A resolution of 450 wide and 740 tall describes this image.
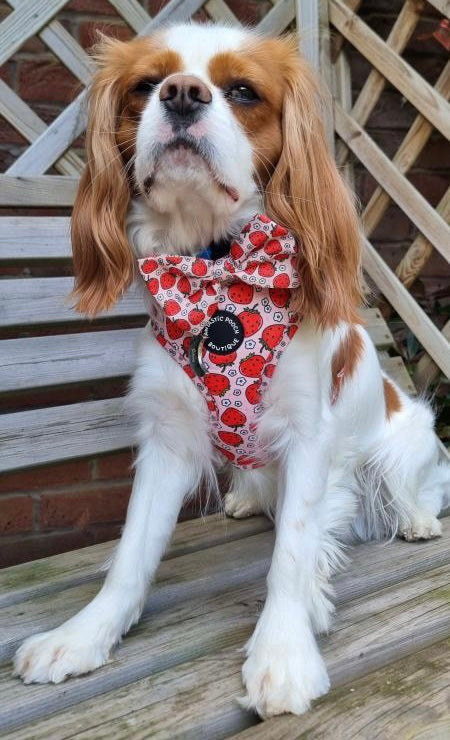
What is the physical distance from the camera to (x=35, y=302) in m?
1.79

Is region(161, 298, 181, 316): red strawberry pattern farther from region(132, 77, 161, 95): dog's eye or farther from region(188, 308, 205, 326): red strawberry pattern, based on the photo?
region(132, 77, 161, 95): dog's eye

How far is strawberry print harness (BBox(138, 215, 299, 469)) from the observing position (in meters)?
1.26

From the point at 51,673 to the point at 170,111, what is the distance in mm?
817

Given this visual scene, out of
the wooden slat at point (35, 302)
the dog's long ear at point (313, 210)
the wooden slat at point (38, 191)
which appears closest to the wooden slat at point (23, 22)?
the wooden slat at point (38, 191)

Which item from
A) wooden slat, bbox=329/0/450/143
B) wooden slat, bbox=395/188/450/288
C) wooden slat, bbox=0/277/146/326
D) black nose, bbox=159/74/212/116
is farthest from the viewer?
wooden slat, bbox=395/188/450/288

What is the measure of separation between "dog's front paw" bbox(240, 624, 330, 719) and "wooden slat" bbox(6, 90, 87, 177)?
1301 mm

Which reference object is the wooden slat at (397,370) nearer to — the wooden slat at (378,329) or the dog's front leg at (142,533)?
the wooden slat at (378,329)

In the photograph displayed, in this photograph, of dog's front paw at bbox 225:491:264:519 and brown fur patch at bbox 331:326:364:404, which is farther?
dog's front paw at bbox 225:491:264:519

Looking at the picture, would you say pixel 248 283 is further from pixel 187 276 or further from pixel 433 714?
pixel 433 714

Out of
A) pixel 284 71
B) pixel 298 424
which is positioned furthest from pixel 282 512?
pixel 284 71

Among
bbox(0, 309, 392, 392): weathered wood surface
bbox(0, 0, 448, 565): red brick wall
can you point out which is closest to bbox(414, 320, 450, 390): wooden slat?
bbox(0, 309, 392, 392): weathered wood surface

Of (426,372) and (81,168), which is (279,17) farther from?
(426,372)

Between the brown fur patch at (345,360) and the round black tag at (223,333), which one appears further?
the brown fur patch at (345,360)

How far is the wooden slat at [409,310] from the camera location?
2121mm
